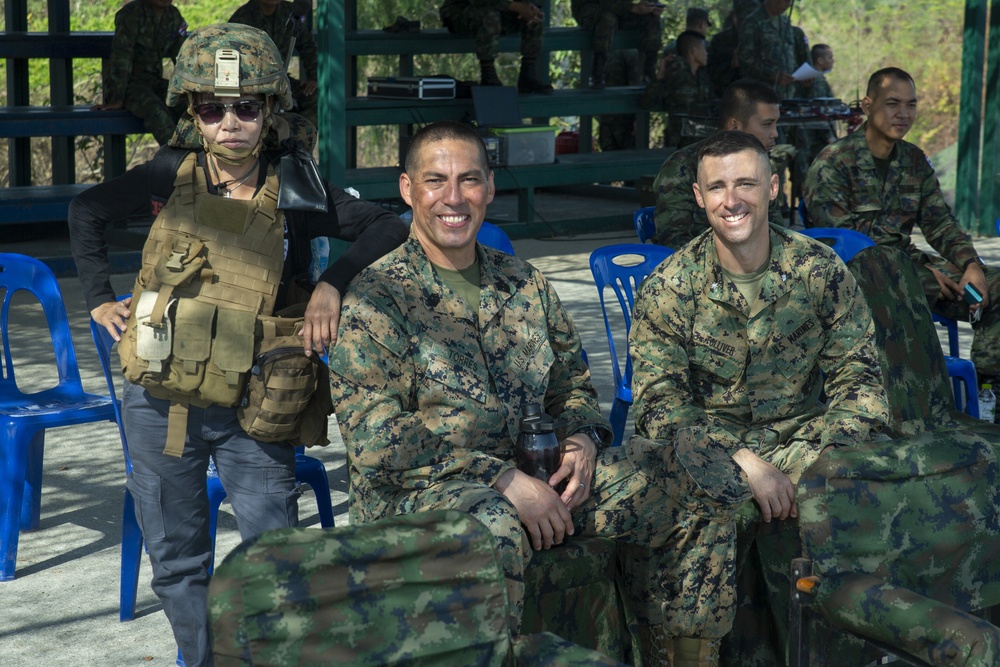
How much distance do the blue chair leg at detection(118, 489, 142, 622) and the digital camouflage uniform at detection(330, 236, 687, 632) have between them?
872mm

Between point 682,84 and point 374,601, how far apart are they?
10791 millimetres

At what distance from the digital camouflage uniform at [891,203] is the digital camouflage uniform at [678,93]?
6.55 metres

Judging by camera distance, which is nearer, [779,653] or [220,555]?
[779,653]

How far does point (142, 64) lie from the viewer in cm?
1005

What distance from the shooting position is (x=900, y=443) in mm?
2904

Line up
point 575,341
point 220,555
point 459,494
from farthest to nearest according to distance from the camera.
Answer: point 220,555 < point 575,341 < point 459,494

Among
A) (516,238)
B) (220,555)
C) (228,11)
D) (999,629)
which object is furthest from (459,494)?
(228,11)

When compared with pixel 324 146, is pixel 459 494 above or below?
below

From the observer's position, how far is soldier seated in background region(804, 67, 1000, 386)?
570cm

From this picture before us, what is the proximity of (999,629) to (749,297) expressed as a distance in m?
1.45

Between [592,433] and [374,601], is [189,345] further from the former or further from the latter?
[374,601]

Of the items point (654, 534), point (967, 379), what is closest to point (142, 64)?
point (967, 379)

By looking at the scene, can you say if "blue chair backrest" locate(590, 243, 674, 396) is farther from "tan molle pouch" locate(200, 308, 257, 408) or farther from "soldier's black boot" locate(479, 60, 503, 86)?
"soldier's black boot" locate(479, 60, 503, 86)

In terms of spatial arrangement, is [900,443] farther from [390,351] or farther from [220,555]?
[220,555]
